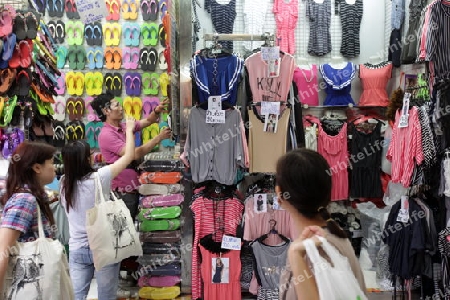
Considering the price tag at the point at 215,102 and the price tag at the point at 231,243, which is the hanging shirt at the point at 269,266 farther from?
the price tag at the point at 215,102

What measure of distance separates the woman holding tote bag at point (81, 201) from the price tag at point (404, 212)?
2415mm

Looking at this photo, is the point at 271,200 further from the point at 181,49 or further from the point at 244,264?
the point at 181,49

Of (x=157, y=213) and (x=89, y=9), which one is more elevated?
(x=89, y=9)

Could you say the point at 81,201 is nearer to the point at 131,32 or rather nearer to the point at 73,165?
the point at 73,165

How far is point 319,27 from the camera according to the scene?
19.9 feet

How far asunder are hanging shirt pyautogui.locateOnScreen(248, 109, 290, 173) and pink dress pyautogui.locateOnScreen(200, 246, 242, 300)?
0.87m

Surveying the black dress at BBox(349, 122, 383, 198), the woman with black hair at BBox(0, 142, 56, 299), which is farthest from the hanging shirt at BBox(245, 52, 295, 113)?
the woman with black hair at BBox(0, 142, 56, 299)

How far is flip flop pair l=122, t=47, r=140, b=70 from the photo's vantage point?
6277mm

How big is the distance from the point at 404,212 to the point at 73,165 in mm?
2750

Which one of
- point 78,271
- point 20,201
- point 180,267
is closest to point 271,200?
point 180,267

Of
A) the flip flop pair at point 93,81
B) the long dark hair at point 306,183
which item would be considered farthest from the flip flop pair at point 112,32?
the long dark hair at point 306,183

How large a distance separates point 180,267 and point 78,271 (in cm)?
155

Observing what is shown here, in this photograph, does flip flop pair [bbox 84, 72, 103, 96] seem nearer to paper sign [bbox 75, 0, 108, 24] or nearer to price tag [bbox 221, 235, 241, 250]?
paper sign [bbox 75, 0, 108, 24]

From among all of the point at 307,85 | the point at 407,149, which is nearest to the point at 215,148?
the point at 407,149
